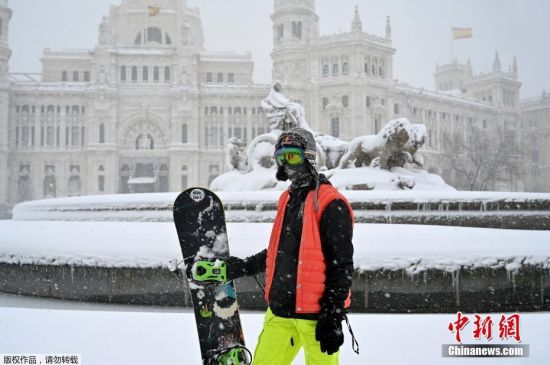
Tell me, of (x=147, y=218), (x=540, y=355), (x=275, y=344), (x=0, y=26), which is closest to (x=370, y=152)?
(x=147, y=218)

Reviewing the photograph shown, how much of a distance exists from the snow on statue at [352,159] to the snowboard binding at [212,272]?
693 centimetres

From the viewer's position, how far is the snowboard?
3188 millimetres

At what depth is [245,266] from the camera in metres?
3.01

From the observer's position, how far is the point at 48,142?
55750mm

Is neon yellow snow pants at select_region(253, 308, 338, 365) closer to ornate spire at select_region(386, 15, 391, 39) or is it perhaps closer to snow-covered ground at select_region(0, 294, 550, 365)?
snow-covered ground at select_region(0, 294, 550, 365)

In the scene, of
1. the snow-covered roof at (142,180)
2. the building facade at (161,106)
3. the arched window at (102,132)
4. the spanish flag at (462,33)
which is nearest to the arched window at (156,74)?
the building facade at (161,106)

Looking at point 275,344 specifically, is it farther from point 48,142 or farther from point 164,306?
point 48,142

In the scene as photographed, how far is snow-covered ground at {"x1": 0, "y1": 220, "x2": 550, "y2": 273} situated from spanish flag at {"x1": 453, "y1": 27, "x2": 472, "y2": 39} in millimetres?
62700

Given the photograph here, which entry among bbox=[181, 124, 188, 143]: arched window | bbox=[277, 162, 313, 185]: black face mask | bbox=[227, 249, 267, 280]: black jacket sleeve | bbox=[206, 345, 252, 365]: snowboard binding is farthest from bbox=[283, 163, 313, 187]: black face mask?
bbox=[181, 124, 188, 143]: arched window

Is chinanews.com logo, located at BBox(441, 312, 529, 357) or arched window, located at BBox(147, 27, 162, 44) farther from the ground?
arched window, located at BBox(147, 27, 162, 44)

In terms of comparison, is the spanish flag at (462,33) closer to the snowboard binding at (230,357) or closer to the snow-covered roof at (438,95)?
the snow-covered roof at (438,95)

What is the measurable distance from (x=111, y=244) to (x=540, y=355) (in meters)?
4.76

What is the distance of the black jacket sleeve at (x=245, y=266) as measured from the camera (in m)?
3.01

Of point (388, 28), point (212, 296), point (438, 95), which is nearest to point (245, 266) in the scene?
point (212, 296)
